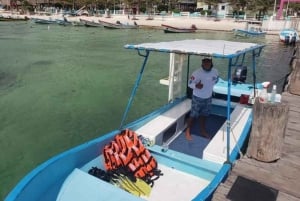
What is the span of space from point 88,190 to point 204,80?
152 inches

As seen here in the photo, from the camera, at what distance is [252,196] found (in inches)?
183

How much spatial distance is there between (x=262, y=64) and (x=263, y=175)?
25513mm

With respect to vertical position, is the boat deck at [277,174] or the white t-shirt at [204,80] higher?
the white t-shirt at [204,80]

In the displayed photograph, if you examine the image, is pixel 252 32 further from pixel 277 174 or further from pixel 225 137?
pixel 277 174

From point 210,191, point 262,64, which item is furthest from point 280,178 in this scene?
point 262,64

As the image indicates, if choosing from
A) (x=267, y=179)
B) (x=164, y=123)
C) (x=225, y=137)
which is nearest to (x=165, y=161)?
(x=164, y=123)

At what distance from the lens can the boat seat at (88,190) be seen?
15.4ft

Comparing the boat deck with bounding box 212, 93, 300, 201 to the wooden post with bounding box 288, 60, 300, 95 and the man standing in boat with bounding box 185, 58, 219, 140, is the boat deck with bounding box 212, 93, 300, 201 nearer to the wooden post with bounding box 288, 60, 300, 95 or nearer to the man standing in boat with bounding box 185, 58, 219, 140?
the man standing in boat with bounding box 185, 58, 219, 140

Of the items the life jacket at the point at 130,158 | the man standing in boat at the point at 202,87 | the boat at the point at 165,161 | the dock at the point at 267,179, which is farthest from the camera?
the man standing in boat at the point at 202,87

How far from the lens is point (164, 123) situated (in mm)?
7230

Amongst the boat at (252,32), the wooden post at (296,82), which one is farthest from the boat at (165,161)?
the boat at (252,32)

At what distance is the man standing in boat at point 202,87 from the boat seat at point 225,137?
728 mm

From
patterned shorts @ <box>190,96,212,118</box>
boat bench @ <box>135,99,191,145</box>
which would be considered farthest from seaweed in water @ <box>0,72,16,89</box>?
patterned shorts @ <box>190,96,212,118</box>

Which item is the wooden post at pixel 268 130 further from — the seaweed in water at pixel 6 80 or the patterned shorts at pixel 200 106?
the seaweed in water at pixel 6 80
